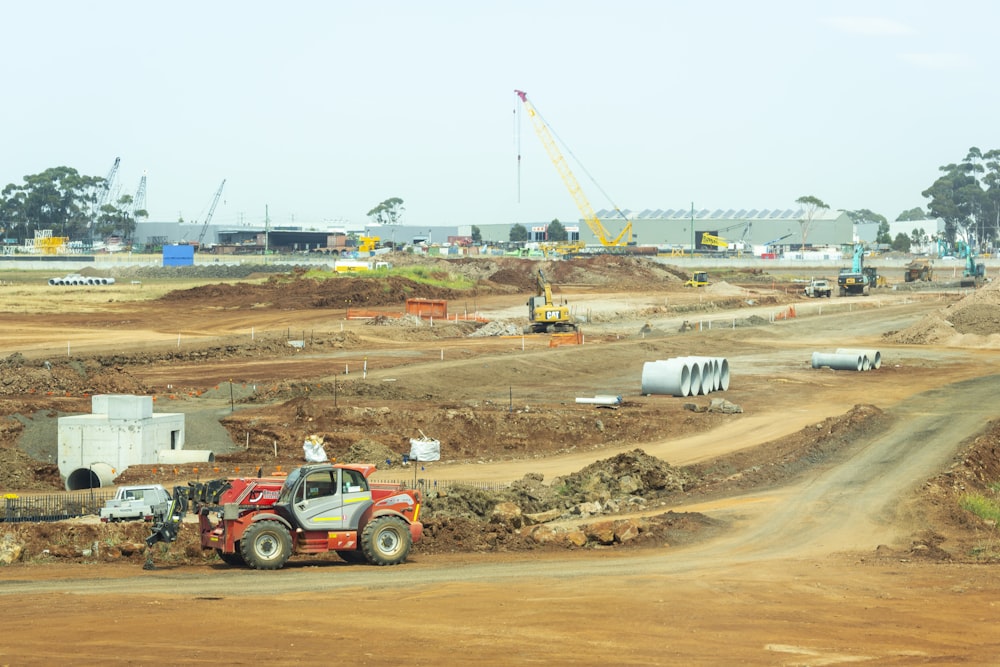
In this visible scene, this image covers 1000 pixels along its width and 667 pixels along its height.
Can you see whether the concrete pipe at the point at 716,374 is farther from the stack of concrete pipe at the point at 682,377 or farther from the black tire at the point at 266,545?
the black tire at the point at 266,545

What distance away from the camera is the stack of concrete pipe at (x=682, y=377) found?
51.5 meters

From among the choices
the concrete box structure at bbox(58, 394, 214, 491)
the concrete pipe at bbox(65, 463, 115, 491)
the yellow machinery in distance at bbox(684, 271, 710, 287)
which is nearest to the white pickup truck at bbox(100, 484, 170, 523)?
the concrete pipe at bbox(65, 463, 115, 491)

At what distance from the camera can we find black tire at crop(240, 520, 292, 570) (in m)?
21.2

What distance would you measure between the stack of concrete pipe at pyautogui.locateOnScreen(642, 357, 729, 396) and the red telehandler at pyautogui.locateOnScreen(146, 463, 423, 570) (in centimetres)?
3054

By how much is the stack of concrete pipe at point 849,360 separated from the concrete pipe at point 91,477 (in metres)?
39.6

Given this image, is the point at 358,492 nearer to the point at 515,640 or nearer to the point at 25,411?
the point at 515,640

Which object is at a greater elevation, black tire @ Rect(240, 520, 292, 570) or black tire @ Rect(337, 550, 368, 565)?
black tire @ Rect(240, 520, 292, 570)

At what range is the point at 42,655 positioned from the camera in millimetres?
15047

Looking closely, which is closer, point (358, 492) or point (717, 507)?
point (358, 492)

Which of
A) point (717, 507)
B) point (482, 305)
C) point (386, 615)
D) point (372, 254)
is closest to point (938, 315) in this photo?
point (482, 305)

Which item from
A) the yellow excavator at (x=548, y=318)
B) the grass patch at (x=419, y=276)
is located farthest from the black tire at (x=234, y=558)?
the grass patch at (x=419, y=276)

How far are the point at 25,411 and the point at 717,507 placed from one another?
24.8 meters

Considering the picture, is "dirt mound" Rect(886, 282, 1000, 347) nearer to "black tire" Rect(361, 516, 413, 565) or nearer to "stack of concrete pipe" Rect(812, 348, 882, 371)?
"stack of concrete pipe" Rect(812, 348, 882, 371)

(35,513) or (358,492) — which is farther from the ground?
(358,492)
